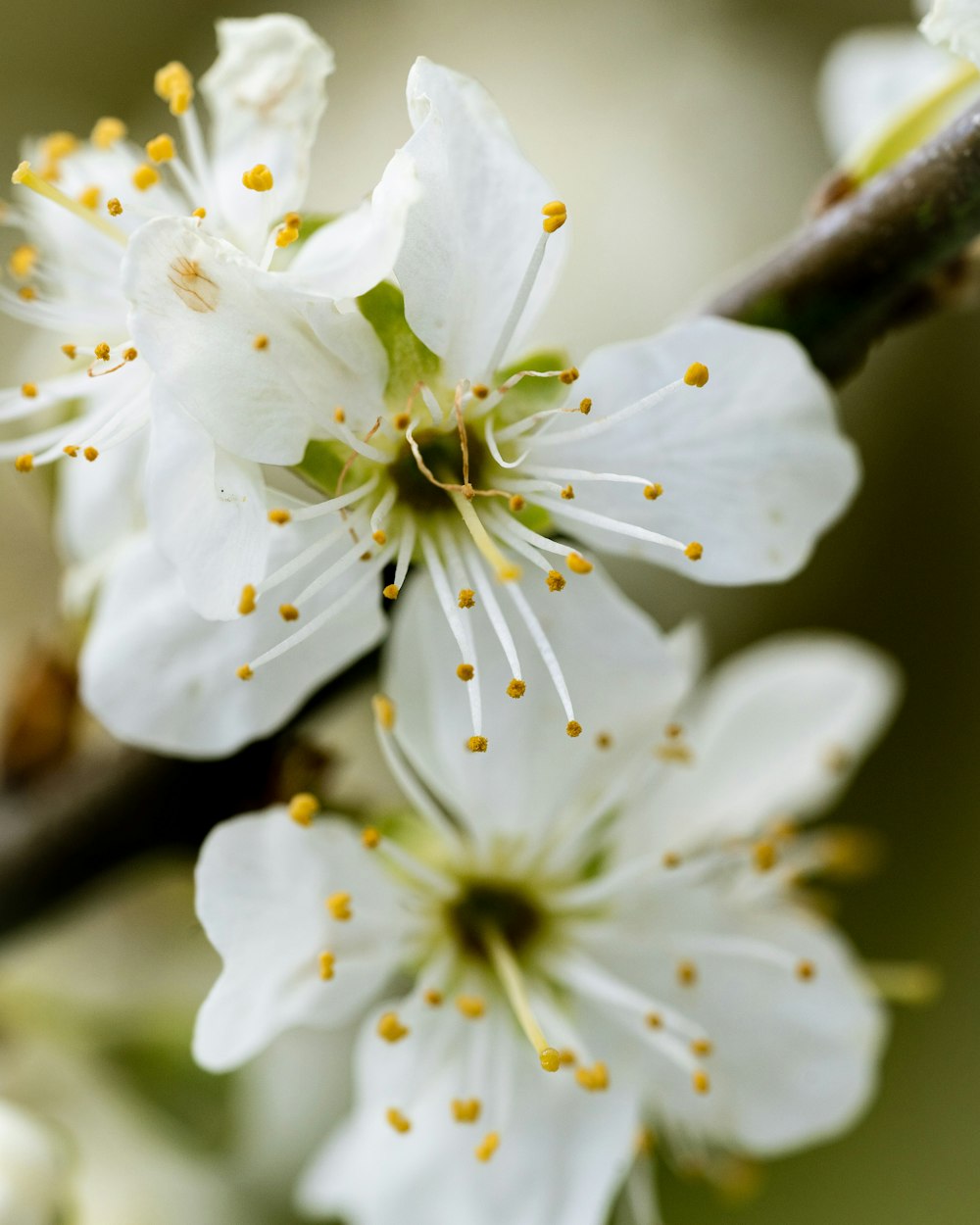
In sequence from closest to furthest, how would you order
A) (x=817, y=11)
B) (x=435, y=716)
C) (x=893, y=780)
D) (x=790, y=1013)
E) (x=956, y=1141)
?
(x=435, y=716)
(x=790, y=1013)
(x=956, y=1141)
(x=893, y=780)
(x=817, y=11)

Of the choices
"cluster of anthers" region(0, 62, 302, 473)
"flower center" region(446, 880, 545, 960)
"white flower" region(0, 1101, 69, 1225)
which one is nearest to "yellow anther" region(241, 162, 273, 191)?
"cluster of anthers" region(0, 62, 302, 473)

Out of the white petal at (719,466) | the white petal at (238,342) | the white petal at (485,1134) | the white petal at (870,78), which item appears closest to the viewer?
the white petal at (238,342)

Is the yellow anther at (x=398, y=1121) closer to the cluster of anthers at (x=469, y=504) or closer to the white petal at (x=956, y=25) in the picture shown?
the cluster of anthers at (x=469, y=504)

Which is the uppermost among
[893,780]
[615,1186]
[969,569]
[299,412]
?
[299,412]

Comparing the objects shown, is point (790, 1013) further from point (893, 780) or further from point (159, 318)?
point (893, 780)

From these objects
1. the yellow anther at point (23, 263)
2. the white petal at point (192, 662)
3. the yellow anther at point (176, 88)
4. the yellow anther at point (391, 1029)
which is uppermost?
the yellow anther at point (176, 88)

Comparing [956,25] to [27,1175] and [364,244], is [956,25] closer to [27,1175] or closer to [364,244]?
[364,244]

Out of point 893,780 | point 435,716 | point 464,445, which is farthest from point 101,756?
point 893,780

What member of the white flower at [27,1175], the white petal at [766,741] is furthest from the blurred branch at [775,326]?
the white petal at [766,741]
